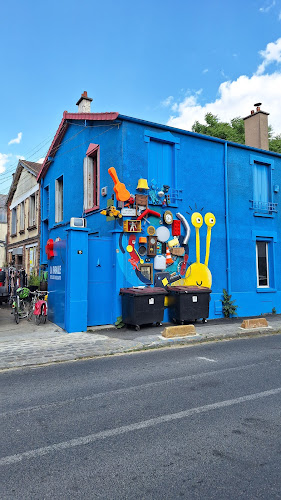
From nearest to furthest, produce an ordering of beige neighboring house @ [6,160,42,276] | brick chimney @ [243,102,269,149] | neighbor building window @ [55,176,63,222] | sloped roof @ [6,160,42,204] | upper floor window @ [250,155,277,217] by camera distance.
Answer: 1. upper floor window @ [250,155,277,217]
2. brick chimney @ [243,102,269,149]
3. neighbor building window @ [55,176,63,222]
4. beige neighboring house @ [6,160,42,276]
5. sloped roof @ [6,160,42,204]

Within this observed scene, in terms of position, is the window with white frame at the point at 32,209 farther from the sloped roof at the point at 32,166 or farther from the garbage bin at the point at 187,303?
the garbage bin at the point at 187,303

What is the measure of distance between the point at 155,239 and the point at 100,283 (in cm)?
209

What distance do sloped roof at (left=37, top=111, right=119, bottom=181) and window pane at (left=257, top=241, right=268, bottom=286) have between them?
733cm

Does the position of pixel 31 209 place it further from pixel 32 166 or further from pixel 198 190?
pixel 198 190

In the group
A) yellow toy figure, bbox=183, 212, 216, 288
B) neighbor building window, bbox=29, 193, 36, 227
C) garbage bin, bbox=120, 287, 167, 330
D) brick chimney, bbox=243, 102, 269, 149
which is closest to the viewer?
garbage bin, bbox=120, 287, 167, 330

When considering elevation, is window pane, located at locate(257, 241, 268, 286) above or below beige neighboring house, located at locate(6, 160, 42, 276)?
below

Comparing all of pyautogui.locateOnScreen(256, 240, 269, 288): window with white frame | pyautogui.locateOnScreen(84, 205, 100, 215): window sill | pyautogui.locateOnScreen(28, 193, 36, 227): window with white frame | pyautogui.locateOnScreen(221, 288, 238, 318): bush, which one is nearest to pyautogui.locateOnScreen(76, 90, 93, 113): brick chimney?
pyautogui.locateOnScreen(84, 205, 100, 215): window sill

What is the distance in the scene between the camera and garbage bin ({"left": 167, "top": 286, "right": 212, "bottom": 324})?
1038 cm

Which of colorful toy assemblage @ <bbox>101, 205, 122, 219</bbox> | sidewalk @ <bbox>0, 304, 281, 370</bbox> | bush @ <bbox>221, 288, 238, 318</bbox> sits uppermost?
colorful toy assemblage @ <bbox>101, 205, 122, 219</bbox>

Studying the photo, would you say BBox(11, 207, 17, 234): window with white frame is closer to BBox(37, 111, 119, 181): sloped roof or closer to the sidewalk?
BBox(37, 111, 119, 181): sloped roof

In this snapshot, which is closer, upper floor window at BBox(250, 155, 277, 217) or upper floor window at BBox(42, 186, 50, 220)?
upper floor window at BBox(250, 155, 277, 217)

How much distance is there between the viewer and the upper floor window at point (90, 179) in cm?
1219

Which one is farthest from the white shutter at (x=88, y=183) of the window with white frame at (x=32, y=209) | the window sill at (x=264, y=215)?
the window with white frame at (x=32, y=209)

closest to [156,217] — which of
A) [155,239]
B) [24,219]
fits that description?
[155,239]
